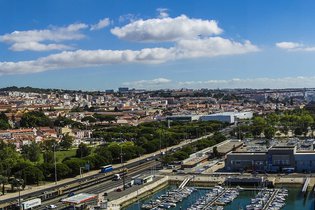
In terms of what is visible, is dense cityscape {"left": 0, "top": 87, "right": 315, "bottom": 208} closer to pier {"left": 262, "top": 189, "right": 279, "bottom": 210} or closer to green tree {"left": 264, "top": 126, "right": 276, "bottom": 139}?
green tree {"left": 264, "top": 126, "right": 276, "bottom": 139}

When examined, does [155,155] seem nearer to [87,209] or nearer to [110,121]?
[87,209]

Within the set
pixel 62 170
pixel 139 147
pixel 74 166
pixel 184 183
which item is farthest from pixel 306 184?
pixel 139 147

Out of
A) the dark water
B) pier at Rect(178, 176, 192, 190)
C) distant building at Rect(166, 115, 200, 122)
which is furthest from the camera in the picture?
distant building at Rect(166, 115, 200, 122)

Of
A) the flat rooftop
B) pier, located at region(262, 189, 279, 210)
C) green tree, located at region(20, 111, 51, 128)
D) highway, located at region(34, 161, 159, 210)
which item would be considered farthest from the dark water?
green tree, located at region(20, 111, 51, 128)

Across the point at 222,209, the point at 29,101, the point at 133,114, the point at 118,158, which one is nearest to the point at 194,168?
the point at 118,158

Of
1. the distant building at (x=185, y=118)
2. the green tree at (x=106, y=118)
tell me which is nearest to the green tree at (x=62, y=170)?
the distant building at (x=185, y=118)

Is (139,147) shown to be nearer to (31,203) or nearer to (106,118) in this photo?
(31,203)
